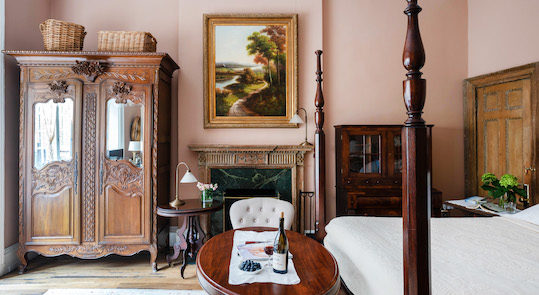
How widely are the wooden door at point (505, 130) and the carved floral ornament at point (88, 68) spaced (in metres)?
4.95

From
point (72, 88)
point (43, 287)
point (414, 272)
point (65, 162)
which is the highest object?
point (72, 88)

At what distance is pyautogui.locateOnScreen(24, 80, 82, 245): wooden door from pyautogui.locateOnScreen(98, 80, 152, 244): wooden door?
11.2 inches

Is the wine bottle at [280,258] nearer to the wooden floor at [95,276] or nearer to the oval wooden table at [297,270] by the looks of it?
the oval wooden table at [297,270]

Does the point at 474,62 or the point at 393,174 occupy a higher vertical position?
the point at 474,62

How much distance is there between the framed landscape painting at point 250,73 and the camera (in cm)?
390

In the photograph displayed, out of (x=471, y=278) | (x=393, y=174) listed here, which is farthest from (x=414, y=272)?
(x=393, y=174)

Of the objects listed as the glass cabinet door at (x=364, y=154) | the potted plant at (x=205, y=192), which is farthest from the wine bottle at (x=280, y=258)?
the glass cabinet door at (x=364, y=154)

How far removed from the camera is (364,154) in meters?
3.62

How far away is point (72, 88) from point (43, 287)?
213 cm

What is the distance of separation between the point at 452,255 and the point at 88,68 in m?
3.76

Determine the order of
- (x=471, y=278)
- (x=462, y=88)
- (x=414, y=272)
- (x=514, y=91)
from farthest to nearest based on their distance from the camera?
1. (x=462, y=88)
2. (x=514, y=91)
3. (x=471, y=278)
4. (x=414, y=272)

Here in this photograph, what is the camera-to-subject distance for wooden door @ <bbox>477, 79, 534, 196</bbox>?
3277mm

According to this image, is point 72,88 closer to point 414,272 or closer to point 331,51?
point 331,51

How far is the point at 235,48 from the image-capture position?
3920 millimetres
